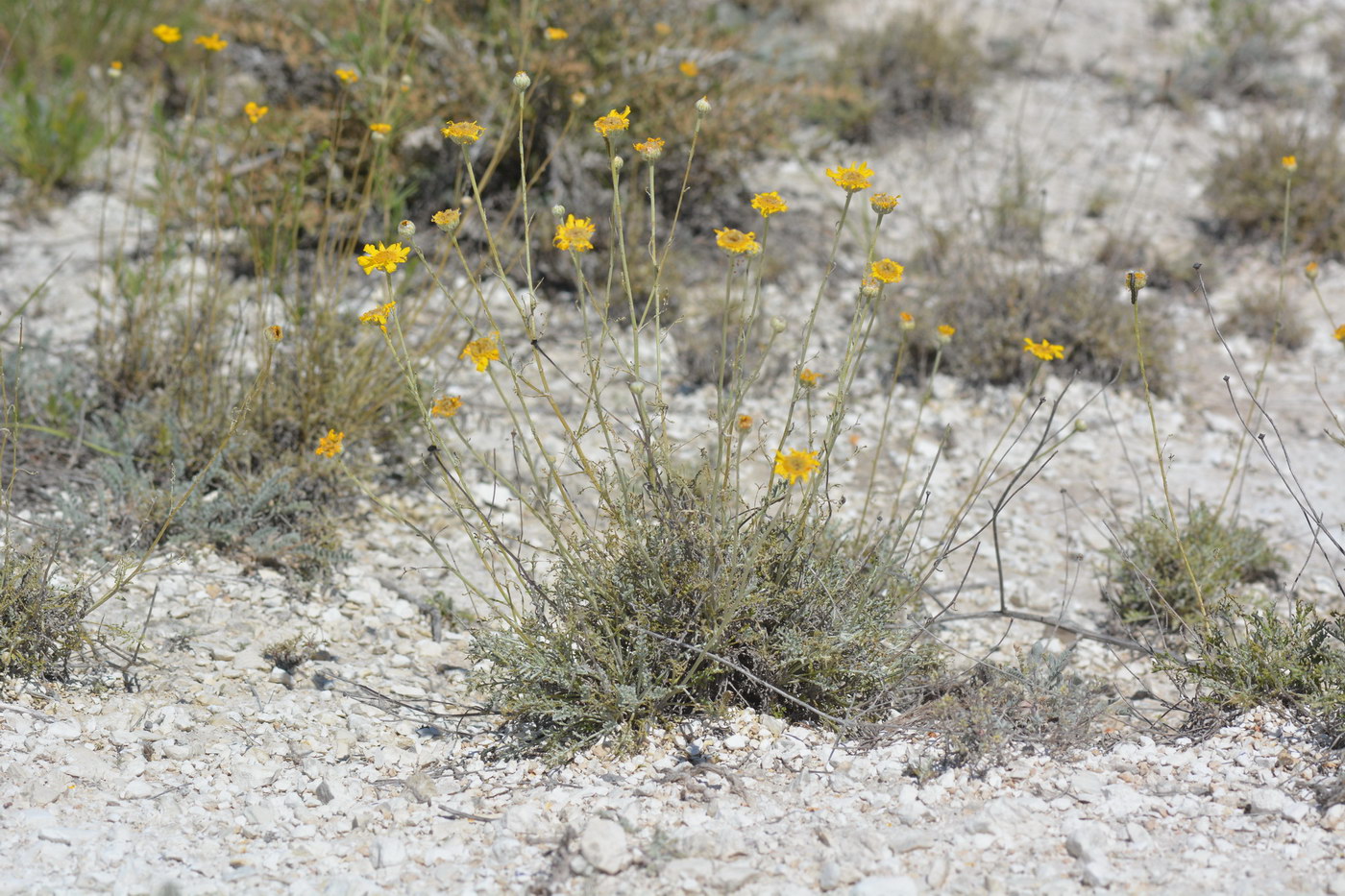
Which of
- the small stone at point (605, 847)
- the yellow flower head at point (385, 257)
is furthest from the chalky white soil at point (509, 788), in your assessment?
the yellow flower head at point (385, 257)

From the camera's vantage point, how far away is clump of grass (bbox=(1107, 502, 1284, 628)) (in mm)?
3012

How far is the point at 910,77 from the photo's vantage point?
551 cm

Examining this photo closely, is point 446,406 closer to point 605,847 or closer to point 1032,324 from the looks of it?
point 605,847

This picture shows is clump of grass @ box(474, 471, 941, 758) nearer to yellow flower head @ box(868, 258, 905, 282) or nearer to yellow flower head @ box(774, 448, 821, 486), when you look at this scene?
yellow flower head @ box(774, 448, 821, 486)

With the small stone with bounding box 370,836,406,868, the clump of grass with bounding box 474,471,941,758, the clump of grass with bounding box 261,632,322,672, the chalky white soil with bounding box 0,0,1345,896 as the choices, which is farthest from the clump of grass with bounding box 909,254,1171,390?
the small stone with bounding box 370,836,406,868

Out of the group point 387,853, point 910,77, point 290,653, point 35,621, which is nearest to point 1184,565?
point 387,853

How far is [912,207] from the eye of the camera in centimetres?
477

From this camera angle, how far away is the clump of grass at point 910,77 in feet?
17.8

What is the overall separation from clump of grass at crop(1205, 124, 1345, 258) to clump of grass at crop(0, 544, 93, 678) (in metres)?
4.74

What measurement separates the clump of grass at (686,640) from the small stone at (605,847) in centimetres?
28

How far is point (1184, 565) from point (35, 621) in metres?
2.88

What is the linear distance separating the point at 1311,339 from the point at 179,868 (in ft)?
14.1

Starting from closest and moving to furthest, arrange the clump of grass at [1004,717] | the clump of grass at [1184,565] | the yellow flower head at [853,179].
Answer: the yellow flower head at [853,179]
the clump of grass at [1004,717]
the clump of grass at [1184,565]

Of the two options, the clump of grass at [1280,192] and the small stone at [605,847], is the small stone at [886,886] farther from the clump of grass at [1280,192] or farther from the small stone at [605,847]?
the clump of grass at [1280,192]
